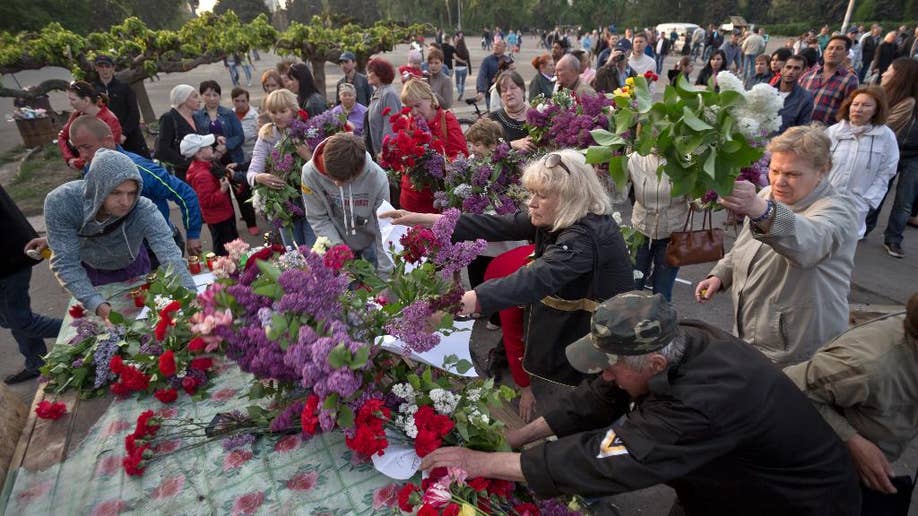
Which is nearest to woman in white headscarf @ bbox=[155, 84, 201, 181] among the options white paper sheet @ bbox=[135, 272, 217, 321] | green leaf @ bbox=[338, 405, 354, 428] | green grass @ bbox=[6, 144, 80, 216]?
white paper sheet @ bbox=[135, 272, 217, 321]

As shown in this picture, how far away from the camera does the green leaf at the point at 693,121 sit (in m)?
1.65

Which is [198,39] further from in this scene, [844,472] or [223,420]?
[844,472]

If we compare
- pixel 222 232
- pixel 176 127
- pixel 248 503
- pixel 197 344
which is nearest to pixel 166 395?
pixel 197 344

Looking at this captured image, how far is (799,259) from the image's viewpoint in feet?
6.97

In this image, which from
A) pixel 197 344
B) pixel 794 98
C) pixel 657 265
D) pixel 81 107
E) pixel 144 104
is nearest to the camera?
pixel 197 344

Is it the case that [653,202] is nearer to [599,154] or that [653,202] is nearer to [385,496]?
[599,154]

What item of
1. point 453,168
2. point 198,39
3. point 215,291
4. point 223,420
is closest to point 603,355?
point 215,291

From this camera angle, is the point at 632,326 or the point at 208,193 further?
the point at 208,193

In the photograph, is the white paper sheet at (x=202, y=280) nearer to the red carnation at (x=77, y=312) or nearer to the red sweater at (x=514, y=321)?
the red carnation at (x=77, y=312)

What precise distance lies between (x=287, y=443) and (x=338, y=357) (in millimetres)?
607

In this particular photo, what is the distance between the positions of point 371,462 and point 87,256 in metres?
2.28

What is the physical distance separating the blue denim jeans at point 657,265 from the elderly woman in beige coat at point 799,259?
1.42 meters

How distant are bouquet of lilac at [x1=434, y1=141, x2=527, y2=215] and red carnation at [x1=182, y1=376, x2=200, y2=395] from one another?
199cm

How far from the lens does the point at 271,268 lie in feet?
5.12
